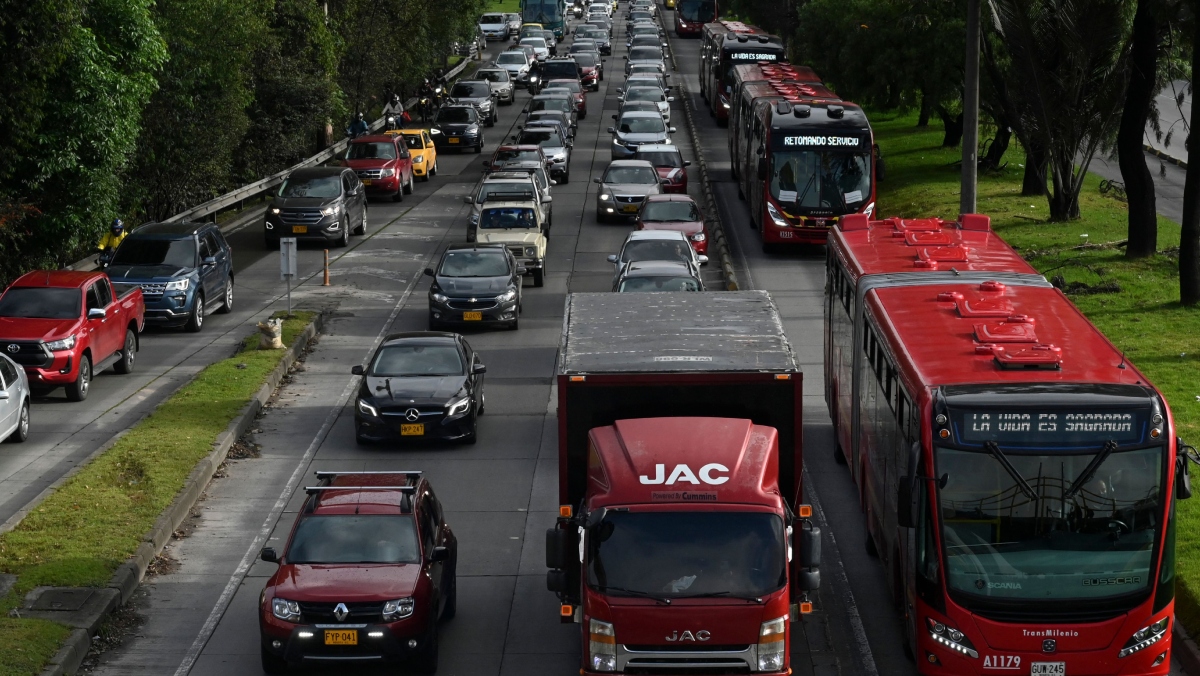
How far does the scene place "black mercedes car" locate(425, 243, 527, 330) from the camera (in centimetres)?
2931

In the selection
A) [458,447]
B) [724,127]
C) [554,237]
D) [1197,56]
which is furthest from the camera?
[724,127]

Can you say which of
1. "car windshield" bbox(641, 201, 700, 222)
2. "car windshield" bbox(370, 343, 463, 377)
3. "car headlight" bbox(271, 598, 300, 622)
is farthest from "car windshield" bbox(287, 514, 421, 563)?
"car windshield" bbox(641, 201, 700, 222)

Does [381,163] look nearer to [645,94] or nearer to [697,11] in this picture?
[645,94]

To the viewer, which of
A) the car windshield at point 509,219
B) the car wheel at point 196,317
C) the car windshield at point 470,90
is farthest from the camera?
the car windshield at point 470,90

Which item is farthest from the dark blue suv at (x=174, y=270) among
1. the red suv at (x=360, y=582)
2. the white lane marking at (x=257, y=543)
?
the red suv at (x=360, y=582)

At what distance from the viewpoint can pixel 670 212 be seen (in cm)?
3594

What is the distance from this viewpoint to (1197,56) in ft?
89.2

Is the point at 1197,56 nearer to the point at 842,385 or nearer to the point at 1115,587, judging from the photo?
the point at 842,385

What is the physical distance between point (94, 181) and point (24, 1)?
15.8ft

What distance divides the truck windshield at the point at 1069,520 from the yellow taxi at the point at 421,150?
40.1 meters

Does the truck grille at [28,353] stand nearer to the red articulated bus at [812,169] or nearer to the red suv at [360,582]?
the red suv at [360,582]

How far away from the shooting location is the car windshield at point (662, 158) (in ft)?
148

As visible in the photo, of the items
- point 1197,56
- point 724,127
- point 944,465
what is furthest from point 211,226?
point 724,127

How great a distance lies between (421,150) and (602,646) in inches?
1599
